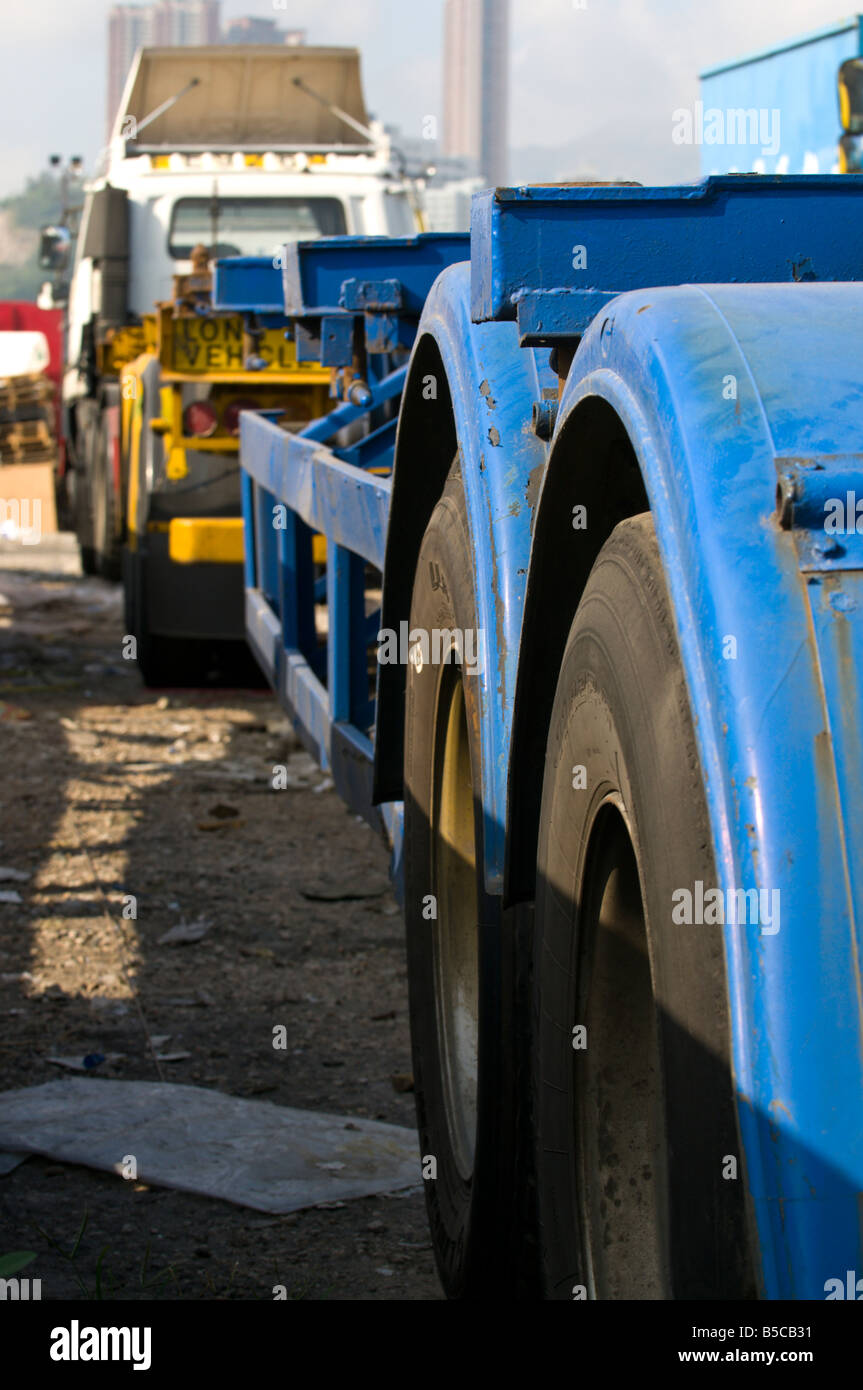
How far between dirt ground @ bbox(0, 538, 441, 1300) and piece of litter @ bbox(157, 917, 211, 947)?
2cm

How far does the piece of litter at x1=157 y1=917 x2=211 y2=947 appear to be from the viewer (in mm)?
4668

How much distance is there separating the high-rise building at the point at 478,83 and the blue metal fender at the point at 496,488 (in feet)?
373

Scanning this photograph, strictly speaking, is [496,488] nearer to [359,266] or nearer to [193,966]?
[359,266]

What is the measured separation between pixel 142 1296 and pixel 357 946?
1.99 metres

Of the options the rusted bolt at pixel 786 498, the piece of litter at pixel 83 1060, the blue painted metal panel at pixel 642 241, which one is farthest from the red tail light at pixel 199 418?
the rusted bolt at pixel 786 498

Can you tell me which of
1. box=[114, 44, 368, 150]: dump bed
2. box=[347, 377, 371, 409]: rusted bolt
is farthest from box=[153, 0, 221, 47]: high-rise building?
box=[347, 377, 371, 409]: rusted bolt

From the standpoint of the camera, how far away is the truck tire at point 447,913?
7.71 feet

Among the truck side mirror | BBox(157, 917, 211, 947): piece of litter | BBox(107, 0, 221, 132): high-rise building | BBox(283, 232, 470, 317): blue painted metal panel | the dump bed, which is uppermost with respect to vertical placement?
BBox(107, 0, 221, 132): high-rise building

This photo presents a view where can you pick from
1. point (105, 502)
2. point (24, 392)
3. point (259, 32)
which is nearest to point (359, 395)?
point (105, 502)

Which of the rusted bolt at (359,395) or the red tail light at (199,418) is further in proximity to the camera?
the red tail light at (199,418)

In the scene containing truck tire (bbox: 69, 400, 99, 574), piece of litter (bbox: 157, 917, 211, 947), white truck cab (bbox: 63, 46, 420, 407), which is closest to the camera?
piece of litter (bbox: 157, 917, 211, 947)

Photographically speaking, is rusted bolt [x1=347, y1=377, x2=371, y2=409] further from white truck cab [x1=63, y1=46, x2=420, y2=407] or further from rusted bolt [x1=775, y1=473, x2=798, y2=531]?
white truck cab [x1=63, y1=46, x2=420, y2=407]

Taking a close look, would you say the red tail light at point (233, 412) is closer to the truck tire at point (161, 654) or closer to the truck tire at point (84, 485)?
the truck tire at point (161, 654)

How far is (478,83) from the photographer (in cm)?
12312
